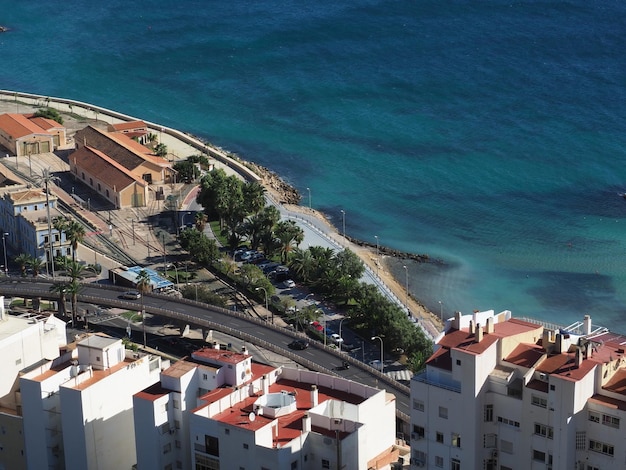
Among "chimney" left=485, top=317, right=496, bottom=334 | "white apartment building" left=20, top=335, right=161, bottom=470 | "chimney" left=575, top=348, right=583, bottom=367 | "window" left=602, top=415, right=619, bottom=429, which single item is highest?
"chimney" left=485, top=317, right=496, bottom=334

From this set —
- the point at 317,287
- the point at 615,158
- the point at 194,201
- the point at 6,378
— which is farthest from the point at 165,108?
the point at 6,378

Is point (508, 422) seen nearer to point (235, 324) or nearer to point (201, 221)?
point (235, 324)

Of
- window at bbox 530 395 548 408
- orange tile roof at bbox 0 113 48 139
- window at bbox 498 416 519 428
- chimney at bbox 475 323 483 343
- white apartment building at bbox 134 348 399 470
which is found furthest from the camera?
orange tile roof at bbox 0 113 48 139

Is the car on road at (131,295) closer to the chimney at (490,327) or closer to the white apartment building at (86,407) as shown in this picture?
the white apartment building at (86,407)

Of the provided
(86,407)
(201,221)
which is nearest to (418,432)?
(86,407)

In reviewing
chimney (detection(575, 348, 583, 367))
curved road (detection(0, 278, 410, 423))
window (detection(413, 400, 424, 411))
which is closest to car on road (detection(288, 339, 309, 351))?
→ curved road (detection(0, 278, 410, 423))

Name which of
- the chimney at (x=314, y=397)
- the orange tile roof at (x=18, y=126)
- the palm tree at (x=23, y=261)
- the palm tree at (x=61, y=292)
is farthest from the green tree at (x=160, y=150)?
the chimney at (x=314, y=397)

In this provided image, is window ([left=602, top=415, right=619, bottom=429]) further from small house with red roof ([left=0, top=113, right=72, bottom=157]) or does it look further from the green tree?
small house with red roof ([left=0, top=113, right=72, bottom=157])
